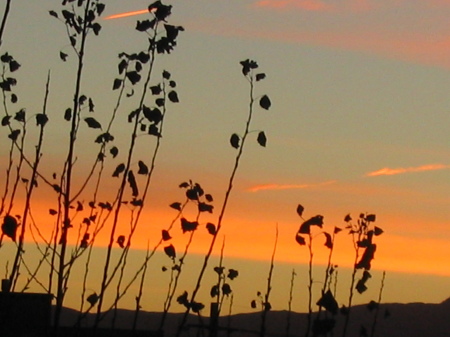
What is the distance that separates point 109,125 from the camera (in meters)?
10.0

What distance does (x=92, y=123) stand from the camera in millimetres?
9539

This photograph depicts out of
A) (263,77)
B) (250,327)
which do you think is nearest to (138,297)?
(263,77)

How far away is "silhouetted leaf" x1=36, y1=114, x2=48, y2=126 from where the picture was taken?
945 centimetres

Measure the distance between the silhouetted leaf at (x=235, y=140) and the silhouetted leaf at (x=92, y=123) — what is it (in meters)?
1.23

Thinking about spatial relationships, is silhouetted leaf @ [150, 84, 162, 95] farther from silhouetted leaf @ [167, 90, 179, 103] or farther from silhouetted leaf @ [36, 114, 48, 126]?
silhouetted leaf @ [36, 114, 48, 126]

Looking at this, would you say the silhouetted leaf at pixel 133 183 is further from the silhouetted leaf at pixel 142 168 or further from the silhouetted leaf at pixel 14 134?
the silhouetted leaf at pixel 14 134

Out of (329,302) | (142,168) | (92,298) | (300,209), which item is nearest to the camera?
(329,302)

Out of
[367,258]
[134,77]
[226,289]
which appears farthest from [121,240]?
[367,258]

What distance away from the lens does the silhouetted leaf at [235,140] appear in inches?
390

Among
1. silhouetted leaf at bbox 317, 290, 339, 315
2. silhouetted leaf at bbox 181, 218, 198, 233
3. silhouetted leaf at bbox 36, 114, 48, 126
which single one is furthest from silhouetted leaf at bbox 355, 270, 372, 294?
silhouetted leaf at bbox 317, 290, 339, 315

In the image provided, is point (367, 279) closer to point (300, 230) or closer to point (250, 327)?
point (300, 230)

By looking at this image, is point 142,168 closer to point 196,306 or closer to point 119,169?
point 119,169

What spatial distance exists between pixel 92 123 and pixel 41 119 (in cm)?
45

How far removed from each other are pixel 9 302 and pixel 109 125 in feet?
6.33
